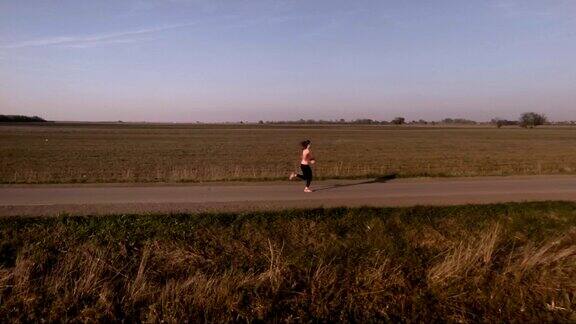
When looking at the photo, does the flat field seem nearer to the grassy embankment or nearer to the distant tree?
the grassy embankment

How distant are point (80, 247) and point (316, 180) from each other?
8.75 meters

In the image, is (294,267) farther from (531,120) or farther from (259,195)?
(531,120)

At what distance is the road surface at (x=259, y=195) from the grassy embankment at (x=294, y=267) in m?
1.17

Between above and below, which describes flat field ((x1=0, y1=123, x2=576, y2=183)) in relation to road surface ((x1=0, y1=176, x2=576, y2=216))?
below

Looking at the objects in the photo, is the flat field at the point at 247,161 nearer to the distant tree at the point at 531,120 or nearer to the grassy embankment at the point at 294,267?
the grassy embankment at the point at 294,267

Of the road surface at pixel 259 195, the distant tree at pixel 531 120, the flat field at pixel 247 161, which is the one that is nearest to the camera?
the road surface at pixel 259 195

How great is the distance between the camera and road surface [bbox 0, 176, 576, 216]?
33.3 feet

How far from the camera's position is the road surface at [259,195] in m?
10.1

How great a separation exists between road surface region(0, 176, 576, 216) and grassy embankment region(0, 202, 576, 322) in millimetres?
1172

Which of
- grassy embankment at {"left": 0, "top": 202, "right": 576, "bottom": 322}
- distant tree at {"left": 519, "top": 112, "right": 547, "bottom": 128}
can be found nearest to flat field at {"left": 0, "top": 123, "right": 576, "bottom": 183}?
grassy embankment at {"left": 0, "top": 202, "right": 576, "bottom": 322}

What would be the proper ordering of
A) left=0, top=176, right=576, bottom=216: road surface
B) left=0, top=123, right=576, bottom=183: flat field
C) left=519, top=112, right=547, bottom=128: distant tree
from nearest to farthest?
left=0, top=176, right=576, bottom=216: road surface, left=0, top=123, right=576, bottom=183: flat field, left=519, top=112, right=547, bottom=128: distant tree

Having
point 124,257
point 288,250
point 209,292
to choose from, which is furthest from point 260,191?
point 209,292

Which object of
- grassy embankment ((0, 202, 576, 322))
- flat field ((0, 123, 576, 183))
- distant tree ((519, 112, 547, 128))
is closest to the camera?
grassy embankment ((0, 202, 576, 322))

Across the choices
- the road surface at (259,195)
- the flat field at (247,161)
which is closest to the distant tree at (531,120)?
the flat field at (247,161)
